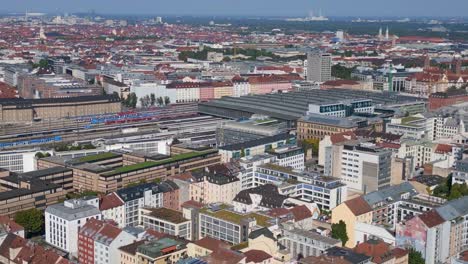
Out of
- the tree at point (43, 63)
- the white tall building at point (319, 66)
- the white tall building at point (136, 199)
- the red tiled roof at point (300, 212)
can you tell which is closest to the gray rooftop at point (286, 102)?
the white tall building at point (319, 66)

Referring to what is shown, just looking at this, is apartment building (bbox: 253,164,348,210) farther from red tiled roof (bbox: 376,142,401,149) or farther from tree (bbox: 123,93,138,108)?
tree (bbox: 123,93,138,108)

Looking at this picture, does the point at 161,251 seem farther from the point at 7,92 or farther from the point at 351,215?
the point at 7,92

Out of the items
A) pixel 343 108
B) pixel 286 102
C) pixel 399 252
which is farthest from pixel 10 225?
pixel 286 102

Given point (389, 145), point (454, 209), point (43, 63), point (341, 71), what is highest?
point (43, 63)

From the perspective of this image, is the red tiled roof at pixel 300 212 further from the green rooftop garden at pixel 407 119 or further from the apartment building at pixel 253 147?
the green rooftop garden at pixel 407 119

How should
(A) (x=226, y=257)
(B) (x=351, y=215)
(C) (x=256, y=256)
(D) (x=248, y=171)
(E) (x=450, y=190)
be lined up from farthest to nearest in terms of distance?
(D) (x=248, y=171) → (E) (x=450, y=190) → (B) (x=351, y=215) → (C) (x=256, y=256) → (A) (x=226, y=257)

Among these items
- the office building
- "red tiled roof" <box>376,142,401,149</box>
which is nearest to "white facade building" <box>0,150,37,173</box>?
the office building
